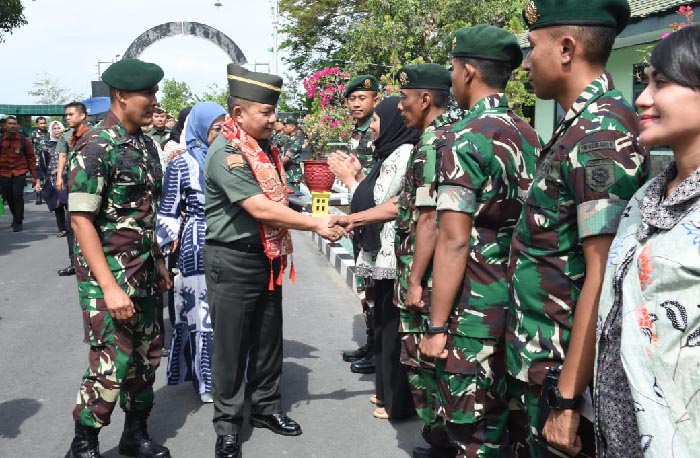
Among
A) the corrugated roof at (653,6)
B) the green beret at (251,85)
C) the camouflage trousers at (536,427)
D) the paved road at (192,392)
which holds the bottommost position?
the paved road at (192,392)

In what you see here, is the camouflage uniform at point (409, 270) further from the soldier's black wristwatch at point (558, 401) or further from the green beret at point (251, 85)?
the soldier's black wristwatch at point (558, 401)

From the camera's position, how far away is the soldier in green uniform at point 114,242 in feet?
10.9

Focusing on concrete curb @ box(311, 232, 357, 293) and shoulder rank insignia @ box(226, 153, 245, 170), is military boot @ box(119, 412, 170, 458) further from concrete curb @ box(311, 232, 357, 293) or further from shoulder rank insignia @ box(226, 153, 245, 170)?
concrete curb @ box(311, 232, 357, 293)

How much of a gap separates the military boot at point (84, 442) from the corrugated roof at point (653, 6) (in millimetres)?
9963

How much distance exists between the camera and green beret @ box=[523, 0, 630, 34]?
2.10 metres

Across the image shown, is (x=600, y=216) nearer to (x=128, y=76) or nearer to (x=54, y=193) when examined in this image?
(x=128, y=76)

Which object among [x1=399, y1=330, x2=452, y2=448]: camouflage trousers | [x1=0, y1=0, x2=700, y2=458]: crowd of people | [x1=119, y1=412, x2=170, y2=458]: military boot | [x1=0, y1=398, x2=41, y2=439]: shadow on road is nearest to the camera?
[x1=0, y1=0, x2=700, y2=458]: crowd of people

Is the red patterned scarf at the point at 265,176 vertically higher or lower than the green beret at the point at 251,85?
lower

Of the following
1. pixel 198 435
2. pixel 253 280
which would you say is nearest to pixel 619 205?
pixel 253 280

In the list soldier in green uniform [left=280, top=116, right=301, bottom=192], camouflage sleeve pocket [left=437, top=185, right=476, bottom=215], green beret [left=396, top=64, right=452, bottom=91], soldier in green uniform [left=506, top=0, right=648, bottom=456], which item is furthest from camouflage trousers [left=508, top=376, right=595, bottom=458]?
soldier in green uniform [left=280, top=116, right=301, bottom=192]

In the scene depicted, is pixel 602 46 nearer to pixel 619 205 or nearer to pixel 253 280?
pixel 619 205

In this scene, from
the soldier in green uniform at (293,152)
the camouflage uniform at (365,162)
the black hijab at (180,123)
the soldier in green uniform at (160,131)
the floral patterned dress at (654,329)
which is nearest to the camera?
the floral patterned dress at (654,329)

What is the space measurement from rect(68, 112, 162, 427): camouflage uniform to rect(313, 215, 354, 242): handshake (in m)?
0.92

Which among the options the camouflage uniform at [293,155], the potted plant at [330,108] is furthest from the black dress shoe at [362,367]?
the potted plant at [330,108]
